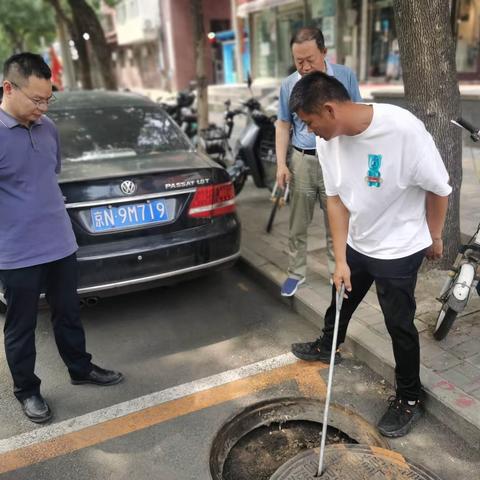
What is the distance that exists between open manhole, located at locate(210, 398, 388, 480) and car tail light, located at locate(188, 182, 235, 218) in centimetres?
147

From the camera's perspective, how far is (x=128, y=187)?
337 cm

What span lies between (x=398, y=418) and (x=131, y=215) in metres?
2.08

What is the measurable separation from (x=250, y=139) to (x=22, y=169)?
389cm

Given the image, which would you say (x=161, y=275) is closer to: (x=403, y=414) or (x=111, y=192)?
(x=111, y=192)

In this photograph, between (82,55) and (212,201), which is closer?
(212,201)

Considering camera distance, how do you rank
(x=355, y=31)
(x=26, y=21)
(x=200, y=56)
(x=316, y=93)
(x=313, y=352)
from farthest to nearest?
1. (x=26, y=21)
2. (x=355, y=31)
3. (x=200, y=56)
4. (x=313, y=352)
5. (x=316, y=93)

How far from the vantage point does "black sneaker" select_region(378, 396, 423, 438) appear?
8.32 ft

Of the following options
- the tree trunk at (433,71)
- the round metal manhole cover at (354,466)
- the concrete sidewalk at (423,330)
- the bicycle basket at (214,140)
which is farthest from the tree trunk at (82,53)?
the round metal manhole cover at (354,466)

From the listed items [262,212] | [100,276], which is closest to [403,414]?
[100,276]

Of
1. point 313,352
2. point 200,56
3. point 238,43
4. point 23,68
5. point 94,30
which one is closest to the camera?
point 23,68

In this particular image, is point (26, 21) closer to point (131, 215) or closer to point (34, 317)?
point (131, 215)

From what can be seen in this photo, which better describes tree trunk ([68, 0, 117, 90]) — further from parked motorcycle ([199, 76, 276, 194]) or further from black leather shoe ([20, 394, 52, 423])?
black leather shoe ([20, 394, 52, 423])

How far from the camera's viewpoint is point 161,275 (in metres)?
3.56

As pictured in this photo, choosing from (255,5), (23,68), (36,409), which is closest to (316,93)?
(23,68)
